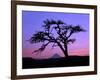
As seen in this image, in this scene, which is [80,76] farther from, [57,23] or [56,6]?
[56,6]

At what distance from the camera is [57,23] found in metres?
1.96

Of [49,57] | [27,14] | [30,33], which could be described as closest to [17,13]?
[27,14]

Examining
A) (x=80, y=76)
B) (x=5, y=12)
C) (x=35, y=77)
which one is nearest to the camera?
(x=5, y=12)

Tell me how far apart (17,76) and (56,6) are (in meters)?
0.75

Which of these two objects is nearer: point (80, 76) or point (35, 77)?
point (35, 77)

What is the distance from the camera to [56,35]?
196 cm

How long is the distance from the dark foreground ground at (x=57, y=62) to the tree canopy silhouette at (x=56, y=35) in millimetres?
76

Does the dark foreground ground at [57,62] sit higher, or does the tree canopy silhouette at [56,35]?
the tree canopy silhouette at [56,35]

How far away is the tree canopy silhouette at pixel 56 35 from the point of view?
191 centimetres

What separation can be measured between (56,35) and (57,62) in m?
0.26

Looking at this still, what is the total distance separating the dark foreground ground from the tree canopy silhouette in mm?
76

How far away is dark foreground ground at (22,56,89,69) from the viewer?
6.14ft

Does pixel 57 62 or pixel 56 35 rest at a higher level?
pixel 56 35

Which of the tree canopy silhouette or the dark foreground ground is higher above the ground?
the tree canopy silhouette
